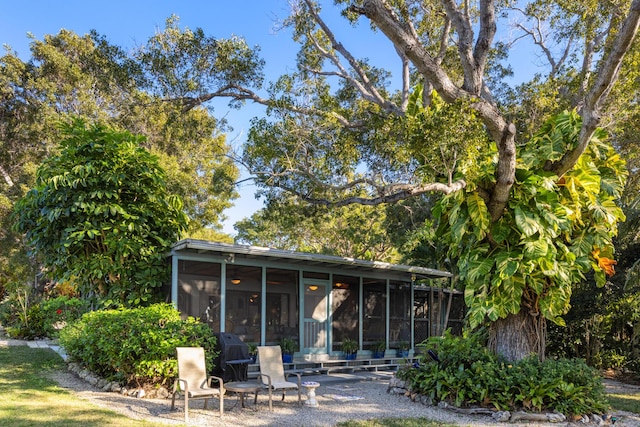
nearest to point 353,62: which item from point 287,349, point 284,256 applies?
point 284,256

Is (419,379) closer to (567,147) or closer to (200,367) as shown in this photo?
(200,367)

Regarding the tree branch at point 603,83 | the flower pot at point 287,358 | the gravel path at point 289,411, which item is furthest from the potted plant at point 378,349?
the tree branch at point 603,83

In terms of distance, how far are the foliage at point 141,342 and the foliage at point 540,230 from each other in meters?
4.61

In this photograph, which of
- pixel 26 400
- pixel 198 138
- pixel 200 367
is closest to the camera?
pixel 26 400

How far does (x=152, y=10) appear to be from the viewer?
11.8 meters

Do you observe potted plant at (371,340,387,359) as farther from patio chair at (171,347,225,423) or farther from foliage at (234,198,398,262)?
patio chair at (171,347,225,423)

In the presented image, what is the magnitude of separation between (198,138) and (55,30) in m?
11.3

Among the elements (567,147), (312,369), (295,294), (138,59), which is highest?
(138,59)

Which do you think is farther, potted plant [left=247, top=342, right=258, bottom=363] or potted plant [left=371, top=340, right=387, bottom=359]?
potted plant [left=371, top=340, right=387, bottom=359]

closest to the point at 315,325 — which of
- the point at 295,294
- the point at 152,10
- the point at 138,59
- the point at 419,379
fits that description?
the point at 295,294

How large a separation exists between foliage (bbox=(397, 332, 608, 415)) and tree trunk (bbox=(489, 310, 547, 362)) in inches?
13.0

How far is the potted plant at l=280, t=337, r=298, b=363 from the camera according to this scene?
37.2ft

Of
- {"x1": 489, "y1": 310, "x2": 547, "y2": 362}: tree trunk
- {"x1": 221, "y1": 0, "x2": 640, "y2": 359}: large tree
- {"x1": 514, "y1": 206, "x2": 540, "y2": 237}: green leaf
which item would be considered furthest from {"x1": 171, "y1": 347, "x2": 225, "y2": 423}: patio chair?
{"x1": 514, "y1": 206, "x2": 540, "y2": 237}: green leaf

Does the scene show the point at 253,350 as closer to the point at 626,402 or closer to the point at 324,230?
the point at 626,402
